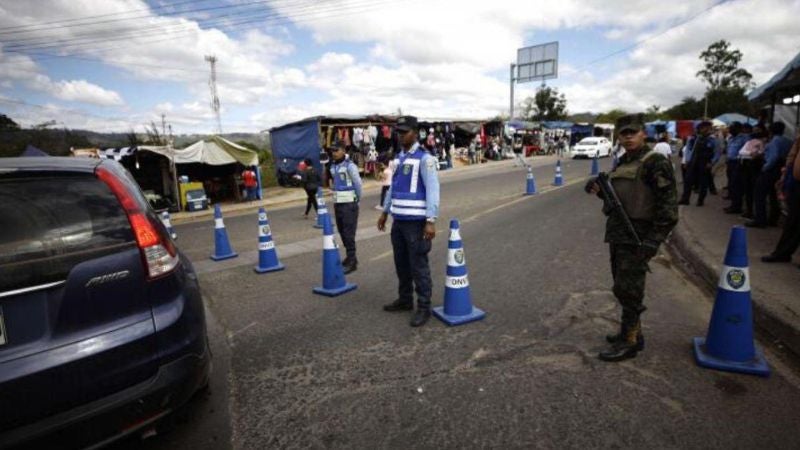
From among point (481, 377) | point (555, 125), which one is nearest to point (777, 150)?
point (481, 377)

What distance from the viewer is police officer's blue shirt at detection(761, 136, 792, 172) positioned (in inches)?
277

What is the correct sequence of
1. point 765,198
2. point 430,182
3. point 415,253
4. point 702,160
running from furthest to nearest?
1. point 702,160
2. point 765,198
3. point 415,253
4. point 430,182

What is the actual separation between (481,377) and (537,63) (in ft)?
117

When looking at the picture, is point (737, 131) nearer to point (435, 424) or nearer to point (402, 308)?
point (402, 308)

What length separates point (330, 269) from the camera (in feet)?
17.7

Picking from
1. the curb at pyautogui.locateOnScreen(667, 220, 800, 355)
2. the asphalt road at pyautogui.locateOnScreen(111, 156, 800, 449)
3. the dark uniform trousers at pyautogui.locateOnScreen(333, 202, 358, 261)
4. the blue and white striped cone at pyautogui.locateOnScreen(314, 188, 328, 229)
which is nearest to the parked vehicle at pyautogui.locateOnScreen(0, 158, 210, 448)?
the asphalt road at pyautogui.locateOnScreen(111, 156, 800, 449)

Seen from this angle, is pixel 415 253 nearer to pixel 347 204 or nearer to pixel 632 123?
pixel 632 123

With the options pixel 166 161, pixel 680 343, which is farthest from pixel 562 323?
pixel 166 161

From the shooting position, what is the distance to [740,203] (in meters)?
8.78

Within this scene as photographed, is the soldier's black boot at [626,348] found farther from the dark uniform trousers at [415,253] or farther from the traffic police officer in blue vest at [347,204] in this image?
the traffic police officer in blue vest at [347,204]

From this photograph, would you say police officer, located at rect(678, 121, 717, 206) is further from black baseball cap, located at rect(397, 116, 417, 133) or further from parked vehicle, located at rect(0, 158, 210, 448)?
parked vehicle, located at rect(0, 158, 210, 448)

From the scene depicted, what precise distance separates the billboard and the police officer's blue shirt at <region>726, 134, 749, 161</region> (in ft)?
86.7

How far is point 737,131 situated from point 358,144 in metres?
16.2

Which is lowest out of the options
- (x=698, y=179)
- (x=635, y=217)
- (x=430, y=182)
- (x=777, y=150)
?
(x=698, y=179)
